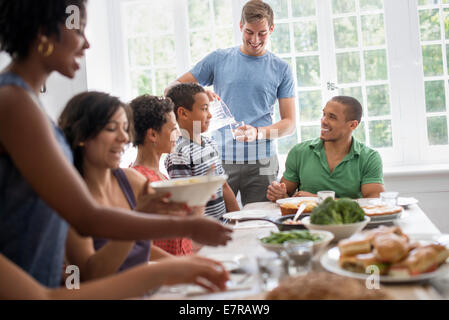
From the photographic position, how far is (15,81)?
1.01m

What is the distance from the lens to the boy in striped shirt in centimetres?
244

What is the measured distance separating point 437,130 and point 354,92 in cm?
73

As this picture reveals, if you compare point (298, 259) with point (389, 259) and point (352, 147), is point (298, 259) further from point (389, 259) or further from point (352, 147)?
point (352, 147)

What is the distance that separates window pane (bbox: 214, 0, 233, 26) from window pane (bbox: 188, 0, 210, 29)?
0.25ft

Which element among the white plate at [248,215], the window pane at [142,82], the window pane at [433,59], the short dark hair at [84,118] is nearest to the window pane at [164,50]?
the window pane at [142,82]

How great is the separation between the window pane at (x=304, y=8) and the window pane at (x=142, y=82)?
1.35m

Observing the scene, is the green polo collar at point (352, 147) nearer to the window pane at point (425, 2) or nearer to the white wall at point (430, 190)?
the white wall at point (430, 190)

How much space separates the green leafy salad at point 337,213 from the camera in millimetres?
1506

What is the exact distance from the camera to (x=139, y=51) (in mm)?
4219

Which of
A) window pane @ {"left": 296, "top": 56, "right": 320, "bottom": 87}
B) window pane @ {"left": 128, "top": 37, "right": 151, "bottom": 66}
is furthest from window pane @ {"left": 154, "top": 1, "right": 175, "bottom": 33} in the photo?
window pane @ {"left": 296, "top": 56, "right": 320, "bottom": 87}

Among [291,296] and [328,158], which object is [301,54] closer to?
[328,158]
